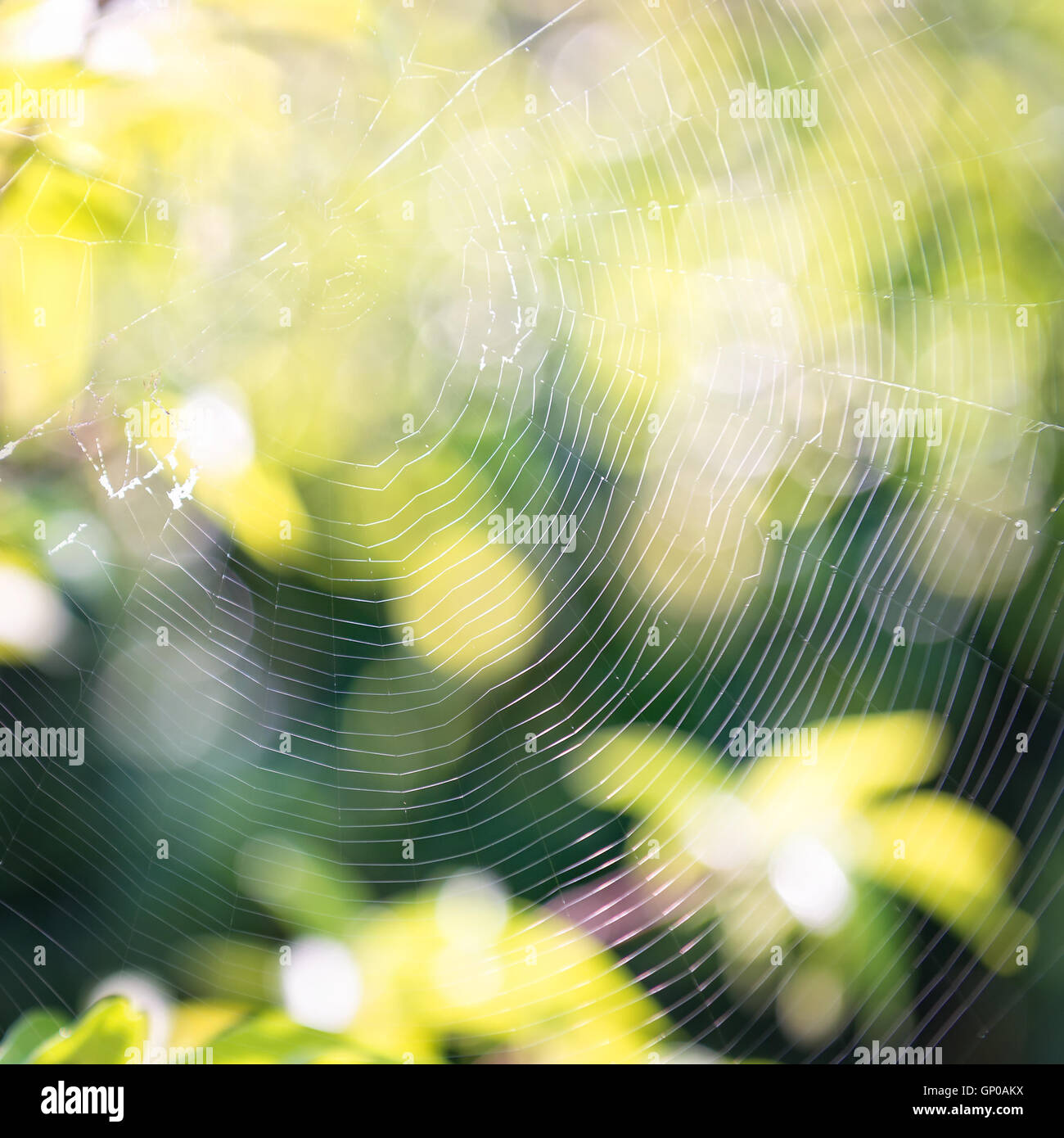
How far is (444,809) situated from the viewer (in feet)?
2.72

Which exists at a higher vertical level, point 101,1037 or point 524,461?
point 524,461

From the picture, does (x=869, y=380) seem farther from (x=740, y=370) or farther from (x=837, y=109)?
(x=837, y=109)

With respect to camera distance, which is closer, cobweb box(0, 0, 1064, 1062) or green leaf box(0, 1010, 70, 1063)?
green leaf box(0, 1010, 70, 1063)

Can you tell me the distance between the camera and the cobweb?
30.0 inches

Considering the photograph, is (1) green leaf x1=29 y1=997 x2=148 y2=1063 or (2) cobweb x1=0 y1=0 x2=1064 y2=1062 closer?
(1) green leaf x1=29 y1=997 x2=148 y2=1063

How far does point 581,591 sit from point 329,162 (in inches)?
20.2

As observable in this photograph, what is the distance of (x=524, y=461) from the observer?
891mm

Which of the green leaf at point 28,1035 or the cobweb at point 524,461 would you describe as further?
the cobweb at point 524,461

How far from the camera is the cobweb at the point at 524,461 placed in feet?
2.50

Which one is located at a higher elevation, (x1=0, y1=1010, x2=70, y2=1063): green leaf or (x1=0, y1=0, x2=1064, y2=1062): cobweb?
(x1=0, y1=0, x2=1064, y2=1062): cobweb

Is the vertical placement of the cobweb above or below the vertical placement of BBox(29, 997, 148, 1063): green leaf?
above

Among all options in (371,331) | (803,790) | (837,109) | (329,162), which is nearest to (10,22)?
(329,162)

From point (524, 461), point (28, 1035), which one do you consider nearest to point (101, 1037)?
point (28, 1035)

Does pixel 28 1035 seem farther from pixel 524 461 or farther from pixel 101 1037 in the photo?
pixel 524 461
